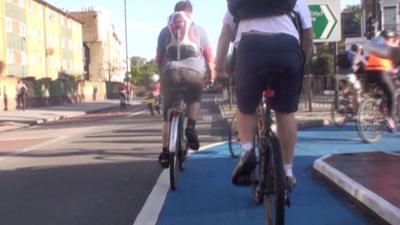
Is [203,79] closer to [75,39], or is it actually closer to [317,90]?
[317,90]

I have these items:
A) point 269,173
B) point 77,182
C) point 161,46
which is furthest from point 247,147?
point 77,182

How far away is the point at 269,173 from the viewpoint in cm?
428

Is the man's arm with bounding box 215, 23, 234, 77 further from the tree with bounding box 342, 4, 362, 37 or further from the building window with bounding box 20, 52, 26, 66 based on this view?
the tree with bounding box 342, 4, 362, 37

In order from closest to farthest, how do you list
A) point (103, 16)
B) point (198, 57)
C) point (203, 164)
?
point (198, 57), point (203, 164), point (103, 16)

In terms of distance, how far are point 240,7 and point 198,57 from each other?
9.45 feet

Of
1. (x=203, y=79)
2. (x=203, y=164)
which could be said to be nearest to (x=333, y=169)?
(x=203, y=79)

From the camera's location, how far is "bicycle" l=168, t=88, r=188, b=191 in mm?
6872

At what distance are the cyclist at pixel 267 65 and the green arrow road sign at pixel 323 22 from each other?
1218cm

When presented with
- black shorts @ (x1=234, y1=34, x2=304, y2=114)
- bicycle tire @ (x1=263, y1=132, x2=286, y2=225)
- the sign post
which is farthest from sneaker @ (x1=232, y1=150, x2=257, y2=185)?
the sign post

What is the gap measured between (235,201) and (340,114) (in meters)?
7.86

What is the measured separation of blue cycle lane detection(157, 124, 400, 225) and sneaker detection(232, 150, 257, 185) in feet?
2.61

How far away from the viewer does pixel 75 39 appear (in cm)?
9288

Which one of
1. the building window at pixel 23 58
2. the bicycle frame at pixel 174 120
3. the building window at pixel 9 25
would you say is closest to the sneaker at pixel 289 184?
the bicycle frame at pixel 174 120

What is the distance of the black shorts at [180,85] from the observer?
7219 millimetres
